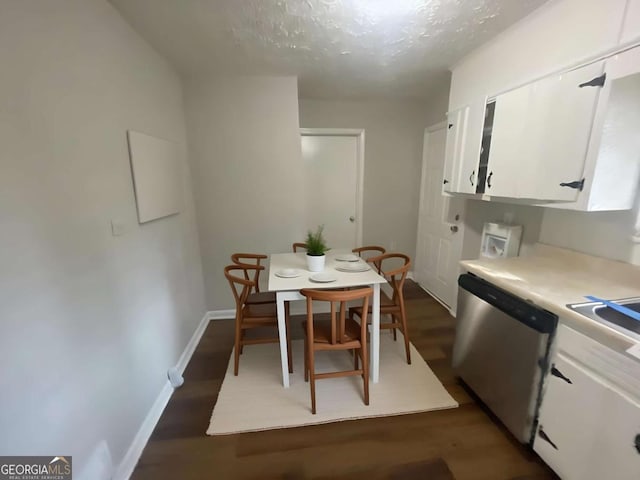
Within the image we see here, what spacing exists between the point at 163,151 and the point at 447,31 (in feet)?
7.17

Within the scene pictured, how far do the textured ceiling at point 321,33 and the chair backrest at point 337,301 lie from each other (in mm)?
1628

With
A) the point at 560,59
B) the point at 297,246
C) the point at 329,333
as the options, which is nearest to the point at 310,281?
the point at 329,333

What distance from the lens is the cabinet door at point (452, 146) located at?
2.26 metres

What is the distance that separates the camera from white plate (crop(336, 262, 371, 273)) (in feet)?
6.84

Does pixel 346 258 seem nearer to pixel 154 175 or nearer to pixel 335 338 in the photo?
pixel 335 338

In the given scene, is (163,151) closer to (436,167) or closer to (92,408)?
(92,408)

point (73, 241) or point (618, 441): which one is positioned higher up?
point (73, 241)

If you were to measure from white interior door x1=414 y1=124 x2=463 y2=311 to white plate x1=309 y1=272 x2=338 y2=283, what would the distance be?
5.45ft

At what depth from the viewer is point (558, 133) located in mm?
1459

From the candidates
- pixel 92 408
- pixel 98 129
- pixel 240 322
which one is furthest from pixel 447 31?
pixel 92 408

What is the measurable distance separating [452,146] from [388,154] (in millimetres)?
1316

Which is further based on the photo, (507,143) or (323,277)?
(323,277)

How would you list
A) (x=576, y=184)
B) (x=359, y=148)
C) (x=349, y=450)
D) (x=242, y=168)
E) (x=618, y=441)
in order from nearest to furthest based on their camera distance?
(x=618, y=441)
(x=576, y=184)
(x=349, y=450)
(x=242, y=168)
(x=359, y=148)

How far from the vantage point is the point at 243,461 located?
4.81ft
